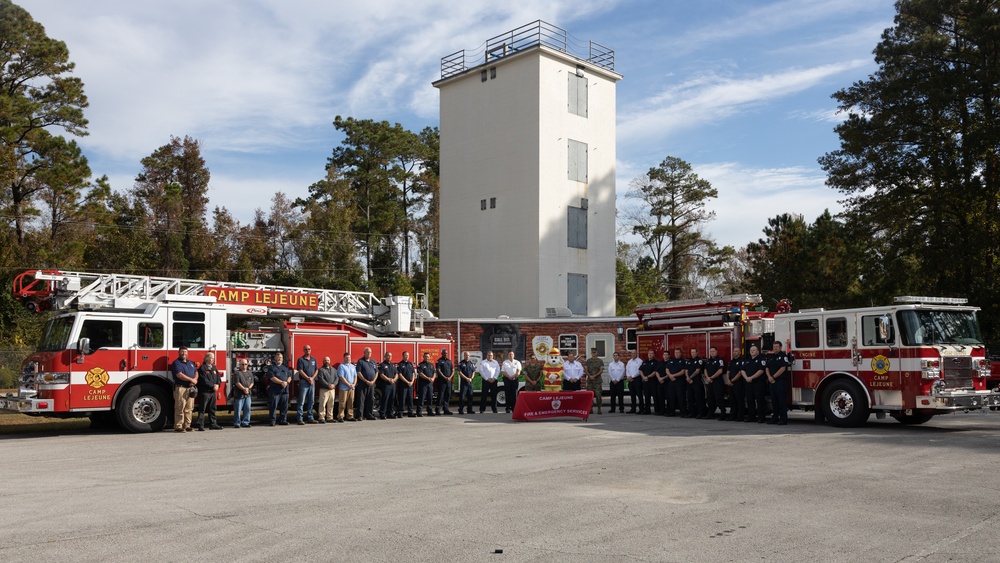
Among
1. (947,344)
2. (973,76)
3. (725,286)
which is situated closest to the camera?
(947,344)

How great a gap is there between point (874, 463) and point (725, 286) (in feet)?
173

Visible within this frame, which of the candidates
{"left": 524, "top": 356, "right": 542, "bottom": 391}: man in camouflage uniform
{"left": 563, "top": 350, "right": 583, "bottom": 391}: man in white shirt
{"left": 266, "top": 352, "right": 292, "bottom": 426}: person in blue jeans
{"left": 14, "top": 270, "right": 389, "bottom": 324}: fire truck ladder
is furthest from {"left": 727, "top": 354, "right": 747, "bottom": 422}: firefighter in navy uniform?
{"left": 14, "top": 270, "right": 389, "bottom": 324}: fire truck ladder

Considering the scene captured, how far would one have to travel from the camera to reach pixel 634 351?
24.7 metres

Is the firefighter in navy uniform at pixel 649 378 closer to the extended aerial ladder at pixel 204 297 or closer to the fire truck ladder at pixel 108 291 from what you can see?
the extended aerial ladder at pixel 204 297

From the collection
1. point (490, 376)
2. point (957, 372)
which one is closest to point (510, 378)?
point (490, 376)

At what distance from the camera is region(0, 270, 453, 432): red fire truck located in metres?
16.7

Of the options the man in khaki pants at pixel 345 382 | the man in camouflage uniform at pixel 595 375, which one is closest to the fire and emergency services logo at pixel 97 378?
the man in khaki pants at pixel 345 382

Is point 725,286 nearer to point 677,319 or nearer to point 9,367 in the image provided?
point 677,319

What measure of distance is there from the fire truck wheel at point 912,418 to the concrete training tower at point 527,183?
61.4 feet

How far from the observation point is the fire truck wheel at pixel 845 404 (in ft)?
56.8

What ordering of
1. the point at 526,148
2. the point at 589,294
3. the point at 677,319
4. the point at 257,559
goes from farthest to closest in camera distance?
1. the point at 589,294
2. the point at 526,148
3. the point at 677,319
4. the point at 257,559

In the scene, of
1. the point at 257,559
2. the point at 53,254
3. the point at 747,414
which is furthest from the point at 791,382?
the point at 53,254

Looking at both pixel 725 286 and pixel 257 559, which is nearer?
pixel 257 559

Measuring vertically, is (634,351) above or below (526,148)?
below
